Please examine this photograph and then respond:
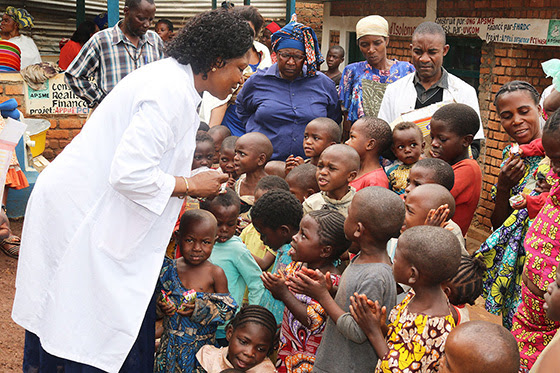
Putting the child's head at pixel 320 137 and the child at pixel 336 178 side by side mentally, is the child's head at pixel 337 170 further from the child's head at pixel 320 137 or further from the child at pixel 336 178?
the child's head at pixel 320 137

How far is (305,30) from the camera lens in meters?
4.94

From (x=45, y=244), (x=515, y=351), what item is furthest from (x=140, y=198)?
(x=515, y=351)

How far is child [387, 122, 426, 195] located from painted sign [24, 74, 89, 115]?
5.30 m

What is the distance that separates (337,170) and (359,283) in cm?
105

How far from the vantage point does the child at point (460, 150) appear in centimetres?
370

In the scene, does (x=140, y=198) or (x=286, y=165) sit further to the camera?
(x=286, y=165)

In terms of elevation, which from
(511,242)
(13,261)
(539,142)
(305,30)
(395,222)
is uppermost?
(305,30)

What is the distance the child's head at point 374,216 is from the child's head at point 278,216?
28.4 inches

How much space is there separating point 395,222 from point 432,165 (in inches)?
30.0

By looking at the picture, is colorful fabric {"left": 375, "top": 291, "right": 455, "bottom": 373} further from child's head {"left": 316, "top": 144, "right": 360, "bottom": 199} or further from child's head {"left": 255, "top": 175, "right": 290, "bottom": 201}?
child's head {"left": 255, "top": 175, "right": 290, "bottom": 201}

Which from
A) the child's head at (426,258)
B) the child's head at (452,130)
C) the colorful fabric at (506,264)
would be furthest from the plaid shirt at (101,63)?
the child's head at (426,258)

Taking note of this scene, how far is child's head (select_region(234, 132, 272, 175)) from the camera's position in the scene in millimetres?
4586

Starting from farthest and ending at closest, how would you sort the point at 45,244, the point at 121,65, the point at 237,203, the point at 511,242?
the point at 121,65
the point at 237,203
the point at 511,242
the point at 45,244

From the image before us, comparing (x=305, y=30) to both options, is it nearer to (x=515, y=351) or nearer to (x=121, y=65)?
(x=121, y=65)
